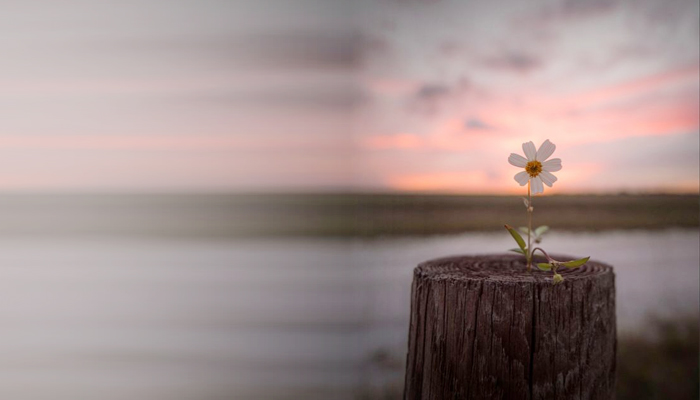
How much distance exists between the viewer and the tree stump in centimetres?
88

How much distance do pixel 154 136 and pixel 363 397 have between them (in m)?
1.63

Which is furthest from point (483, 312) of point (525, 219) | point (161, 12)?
point (161, 12)

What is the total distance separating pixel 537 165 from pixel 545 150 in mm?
37

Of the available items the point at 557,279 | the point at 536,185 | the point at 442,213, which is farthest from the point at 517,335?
the point at 442,213

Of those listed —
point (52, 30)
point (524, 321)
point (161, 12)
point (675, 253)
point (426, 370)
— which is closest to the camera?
point (524, 321)

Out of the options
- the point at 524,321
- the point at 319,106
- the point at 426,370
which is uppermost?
the point at 319,106

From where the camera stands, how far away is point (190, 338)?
83.0 inches

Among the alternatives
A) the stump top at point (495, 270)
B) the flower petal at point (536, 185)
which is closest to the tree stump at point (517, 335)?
the stump top at point (495, 270)

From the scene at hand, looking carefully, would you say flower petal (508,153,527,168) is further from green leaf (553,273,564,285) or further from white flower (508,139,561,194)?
green leaf (553,273,564,285)

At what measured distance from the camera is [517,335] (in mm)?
884

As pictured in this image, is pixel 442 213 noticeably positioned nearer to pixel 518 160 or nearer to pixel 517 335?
pixel 518 160

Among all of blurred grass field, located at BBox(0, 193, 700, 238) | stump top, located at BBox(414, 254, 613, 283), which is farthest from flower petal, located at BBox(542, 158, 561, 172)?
blurred grass field, located at BBox(0, 193, 700, 238)

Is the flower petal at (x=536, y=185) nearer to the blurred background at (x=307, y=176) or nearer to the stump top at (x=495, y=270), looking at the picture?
the stump top at (x=495, y=270)

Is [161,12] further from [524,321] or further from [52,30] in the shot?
[524,321]
